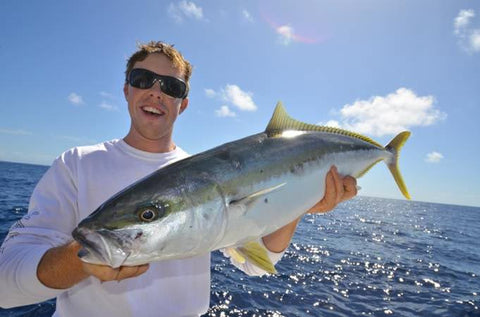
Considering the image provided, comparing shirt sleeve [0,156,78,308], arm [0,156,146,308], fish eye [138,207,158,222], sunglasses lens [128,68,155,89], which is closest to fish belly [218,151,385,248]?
fish eye [138,207,158,222]

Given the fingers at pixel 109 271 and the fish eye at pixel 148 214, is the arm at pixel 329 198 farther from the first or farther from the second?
the fingers at pixel 109 271

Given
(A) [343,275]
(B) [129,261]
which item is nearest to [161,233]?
(B) [129,261]

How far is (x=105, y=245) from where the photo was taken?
6.61ft

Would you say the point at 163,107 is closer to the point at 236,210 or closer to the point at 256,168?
the point at 256,168

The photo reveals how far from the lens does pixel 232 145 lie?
3031 millimetres

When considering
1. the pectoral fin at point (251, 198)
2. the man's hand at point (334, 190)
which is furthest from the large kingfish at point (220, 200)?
the man's hand at point (334, 190)

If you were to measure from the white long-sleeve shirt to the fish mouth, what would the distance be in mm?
554

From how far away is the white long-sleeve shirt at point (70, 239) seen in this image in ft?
8.02

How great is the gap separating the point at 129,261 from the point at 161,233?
0.27 metres

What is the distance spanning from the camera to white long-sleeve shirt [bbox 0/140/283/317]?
8.02 ft

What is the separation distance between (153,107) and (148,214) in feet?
5.90

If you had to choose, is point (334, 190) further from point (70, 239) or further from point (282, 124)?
point (70, 239)

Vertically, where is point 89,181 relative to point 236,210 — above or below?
above

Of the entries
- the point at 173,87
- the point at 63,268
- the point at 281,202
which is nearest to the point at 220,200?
the point at 281,202
